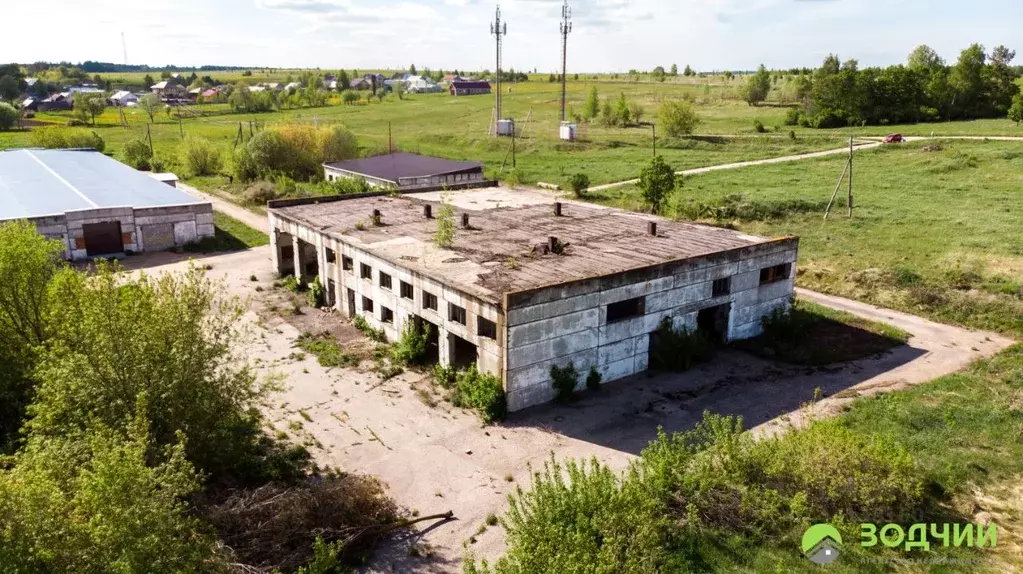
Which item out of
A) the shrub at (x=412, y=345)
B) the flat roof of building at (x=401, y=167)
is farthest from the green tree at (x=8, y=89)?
the shrub at (x=412, y=345)

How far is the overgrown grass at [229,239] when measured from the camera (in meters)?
48.2

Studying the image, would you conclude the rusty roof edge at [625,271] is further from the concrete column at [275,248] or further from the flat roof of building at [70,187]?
the flat roof of building at [70,187]

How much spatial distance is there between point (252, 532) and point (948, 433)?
2117 cm

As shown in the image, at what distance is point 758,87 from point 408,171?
97.8 m

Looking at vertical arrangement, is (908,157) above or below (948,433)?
above

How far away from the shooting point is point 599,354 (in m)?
26.4

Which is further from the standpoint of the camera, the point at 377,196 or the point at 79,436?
the point at 377,196

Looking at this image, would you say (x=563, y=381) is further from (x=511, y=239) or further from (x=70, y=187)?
(x=70, y=187)

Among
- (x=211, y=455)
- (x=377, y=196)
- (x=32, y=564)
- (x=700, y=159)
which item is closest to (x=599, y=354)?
(x=211, y=455)

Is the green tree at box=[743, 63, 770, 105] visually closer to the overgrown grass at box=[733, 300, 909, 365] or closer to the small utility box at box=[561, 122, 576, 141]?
the small utility box at box=[561, 122, 576, 141]

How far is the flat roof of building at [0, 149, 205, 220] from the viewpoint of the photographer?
46.7 meters

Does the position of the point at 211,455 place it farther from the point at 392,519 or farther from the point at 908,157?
the point at 908,157

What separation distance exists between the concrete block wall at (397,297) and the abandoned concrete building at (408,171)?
18.8 meters

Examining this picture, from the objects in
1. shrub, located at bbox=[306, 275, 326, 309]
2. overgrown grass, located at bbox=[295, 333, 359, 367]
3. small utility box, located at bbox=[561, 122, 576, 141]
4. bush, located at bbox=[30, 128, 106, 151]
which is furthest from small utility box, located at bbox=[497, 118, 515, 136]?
overgrown grass, located at bbox=[295, 333, 359, 367]
